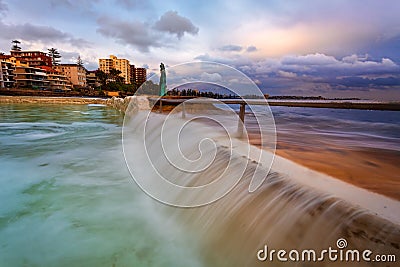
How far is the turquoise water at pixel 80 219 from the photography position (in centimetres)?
212

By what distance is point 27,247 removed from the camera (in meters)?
2.24

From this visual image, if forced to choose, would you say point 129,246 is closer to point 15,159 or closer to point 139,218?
point 139,218

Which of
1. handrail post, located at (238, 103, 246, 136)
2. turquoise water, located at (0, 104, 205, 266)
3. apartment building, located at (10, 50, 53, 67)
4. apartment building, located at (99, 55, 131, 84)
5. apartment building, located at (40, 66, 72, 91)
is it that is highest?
apartment building, located at (99, 55, 131, 84)

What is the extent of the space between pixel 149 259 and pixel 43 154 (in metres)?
5.11

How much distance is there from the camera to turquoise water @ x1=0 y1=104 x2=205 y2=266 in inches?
83.3

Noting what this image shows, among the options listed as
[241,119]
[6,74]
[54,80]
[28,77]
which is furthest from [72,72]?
[241,119]

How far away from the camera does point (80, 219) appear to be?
2.76m

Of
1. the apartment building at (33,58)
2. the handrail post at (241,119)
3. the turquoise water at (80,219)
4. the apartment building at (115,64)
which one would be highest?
the apartment building at (115,64)

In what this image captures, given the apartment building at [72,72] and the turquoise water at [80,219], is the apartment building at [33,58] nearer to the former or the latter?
the apartment building at [72,72]

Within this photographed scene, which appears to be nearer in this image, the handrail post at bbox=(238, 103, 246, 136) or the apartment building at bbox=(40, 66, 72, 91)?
the handrail post at bbox=(238, 103, 246, 136)

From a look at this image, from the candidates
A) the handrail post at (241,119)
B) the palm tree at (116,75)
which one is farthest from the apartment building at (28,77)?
the handrail post at (241,119)

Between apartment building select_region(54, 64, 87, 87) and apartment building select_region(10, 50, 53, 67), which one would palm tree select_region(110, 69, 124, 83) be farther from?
apartment building select_region(10, 50, 53, 67)

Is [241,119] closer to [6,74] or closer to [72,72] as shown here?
[6,74]

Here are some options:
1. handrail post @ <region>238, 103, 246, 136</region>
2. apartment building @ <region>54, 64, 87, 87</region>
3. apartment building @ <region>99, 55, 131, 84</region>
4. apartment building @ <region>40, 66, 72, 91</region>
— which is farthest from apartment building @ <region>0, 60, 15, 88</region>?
handrail post @ <region>238, 103, 246, 136</region>
